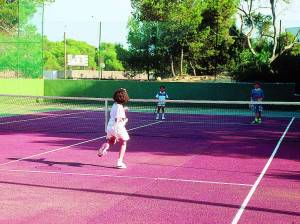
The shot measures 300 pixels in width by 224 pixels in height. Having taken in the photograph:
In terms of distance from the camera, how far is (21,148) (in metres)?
13.1

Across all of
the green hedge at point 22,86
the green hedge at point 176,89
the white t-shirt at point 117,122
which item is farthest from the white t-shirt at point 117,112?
the green hedge at point 22,86

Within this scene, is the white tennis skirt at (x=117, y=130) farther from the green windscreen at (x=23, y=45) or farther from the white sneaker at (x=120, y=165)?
the green windscreen at (x=23, y=45)

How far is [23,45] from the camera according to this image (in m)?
32.7

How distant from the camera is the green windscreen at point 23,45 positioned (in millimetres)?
32375

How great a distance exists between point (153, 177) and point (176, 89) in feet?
76.2

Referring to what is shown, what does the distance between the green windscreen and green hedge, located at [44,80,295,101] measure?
258 cm

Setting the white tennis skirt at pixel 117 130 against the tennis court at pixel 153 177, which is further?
the white tennis skirt at pixel 117 130

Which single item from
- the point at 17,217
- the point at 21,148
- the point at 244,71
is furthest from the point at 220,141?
the point at 244,71

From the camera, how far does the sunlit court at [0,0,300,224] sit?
7.29 metres

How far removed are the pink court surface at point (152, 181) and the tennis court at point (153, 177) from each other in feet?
0.05

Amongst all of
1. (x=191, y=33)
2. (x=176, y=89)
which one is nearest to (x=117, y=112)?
(x=176, y=89)

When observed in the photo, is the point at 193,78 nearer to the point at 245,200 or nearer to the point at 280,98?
the point at 280,98

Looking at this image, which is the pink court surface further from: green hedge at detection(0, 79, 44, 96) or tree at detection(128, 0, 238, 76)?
tree at detection(128, 0, 238, 76)

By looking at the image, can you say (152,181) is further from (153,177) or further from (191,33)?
(191,33)
